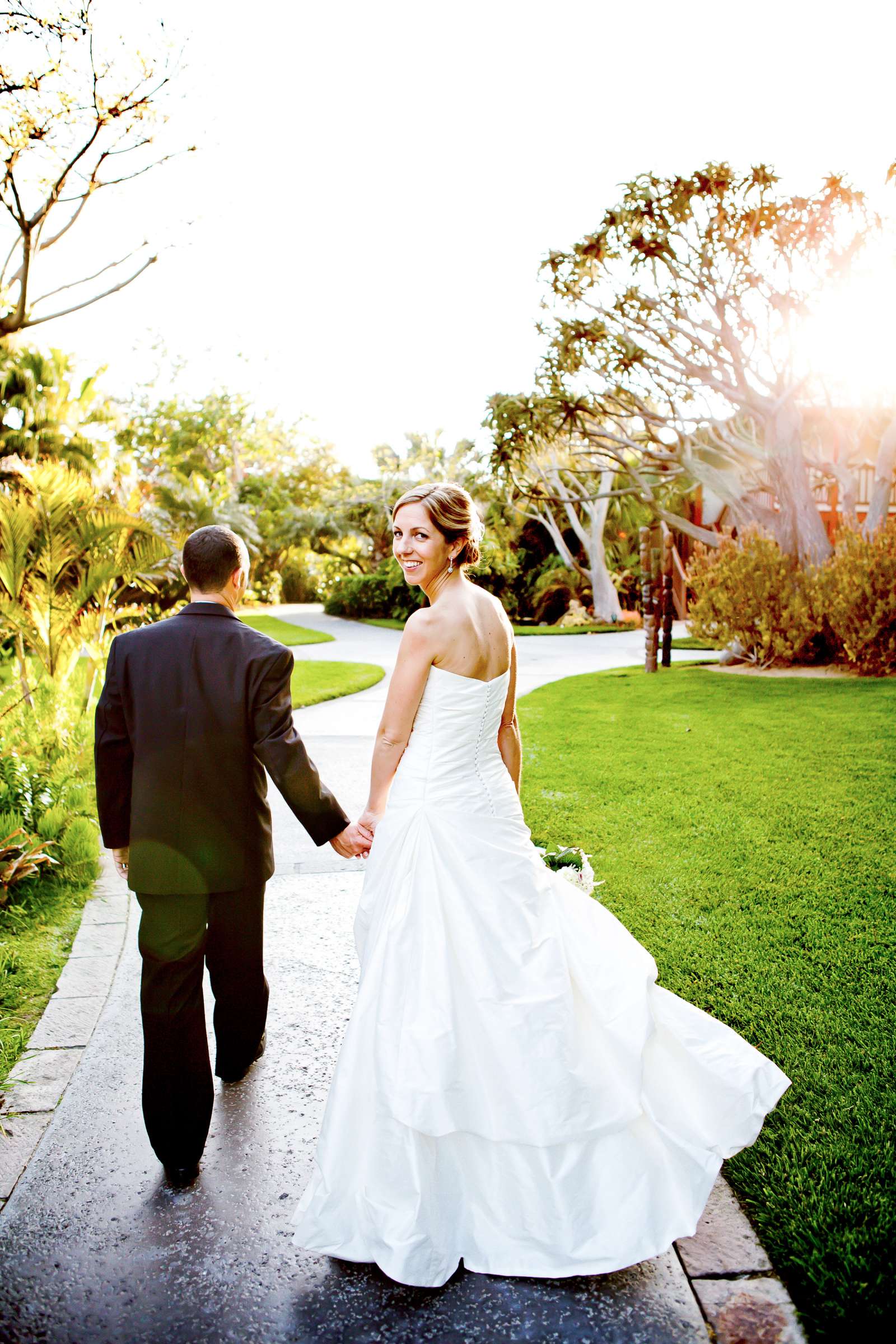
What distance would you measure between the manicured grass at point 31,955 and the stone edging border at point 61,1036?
5 centimetres

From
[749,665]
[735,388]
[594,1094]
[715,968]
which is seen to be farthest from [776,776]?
[735,388]

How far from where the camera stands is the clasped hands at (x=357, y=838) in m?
3.03

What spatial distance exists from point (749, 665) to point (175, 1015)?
544 inches

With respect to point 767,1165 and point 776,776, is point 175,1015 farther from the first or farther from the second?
point 776,776

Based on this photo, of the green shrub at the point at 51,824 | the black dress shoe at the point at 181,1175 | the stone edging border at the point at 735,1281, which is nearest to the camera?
the stone edging border at the point at 735,1281

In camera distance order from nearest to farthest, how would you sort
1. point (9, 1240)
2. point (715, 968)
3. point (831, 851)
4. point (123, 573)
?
1. point (9, 1240)
2. point (715, 968)
3. point (831, 851)
4. point (123, 573)

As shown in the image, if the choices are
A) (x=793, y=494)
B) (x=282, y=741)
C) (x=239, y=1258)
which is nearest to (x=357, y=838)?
(x=282, y=741)

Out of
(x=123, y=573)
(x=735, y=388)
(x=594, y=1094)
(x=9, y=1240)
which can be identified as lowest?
(x=9, y=1240)

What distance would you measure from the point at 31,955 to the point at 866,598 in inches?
463

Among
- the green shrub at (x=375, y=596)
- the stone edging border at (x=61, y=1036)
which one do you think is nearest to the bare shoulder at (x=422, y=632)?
the stone edging border at (x=61, y=1036)

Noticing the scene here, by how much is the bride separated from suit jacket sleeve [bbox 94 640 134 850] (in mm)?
811

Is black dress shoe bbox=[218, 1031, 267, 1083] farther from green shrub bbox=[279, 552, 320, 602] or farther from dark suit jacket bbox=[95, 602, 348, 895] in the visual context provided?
green shrub bbox=[279, 552, 320, 602]

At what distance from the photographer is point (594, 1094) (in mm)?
2439

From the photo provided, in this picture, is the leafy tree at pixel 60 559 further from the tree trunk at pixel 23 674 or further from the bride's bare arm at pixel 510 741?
the bride's bare arm at pixel 510 741
